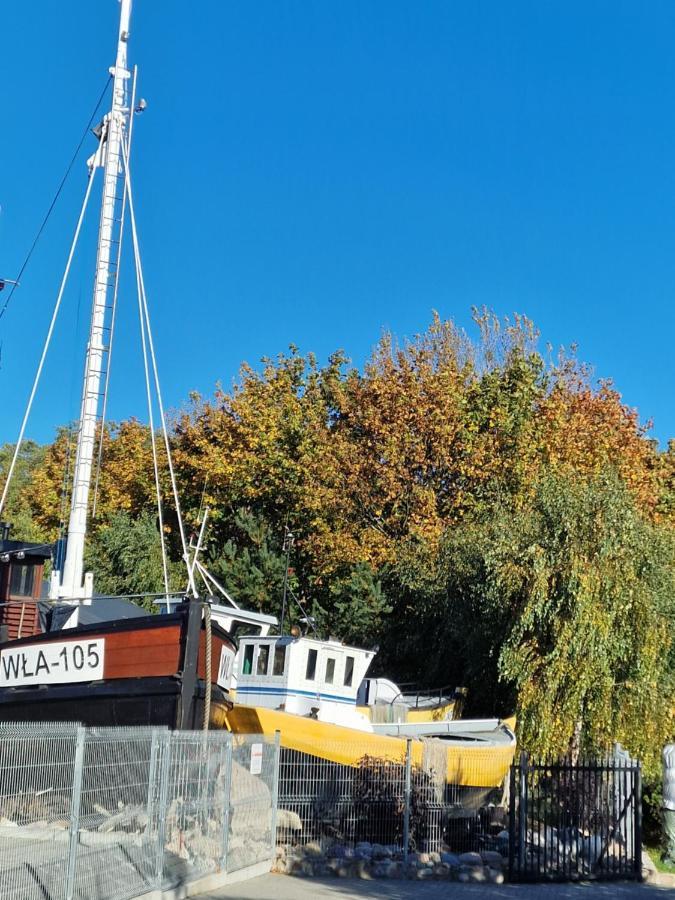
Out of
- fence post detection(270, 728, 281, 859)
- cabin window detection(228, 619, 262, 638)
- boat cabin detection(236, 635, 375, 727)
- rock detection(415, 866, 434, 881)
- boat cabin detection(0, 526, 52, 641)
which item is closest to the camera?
rock detection(415, 866, 434, 881)

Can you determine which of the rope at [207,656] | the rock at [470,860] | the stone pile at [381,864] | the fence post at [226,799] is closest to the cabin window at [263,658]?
the rope at [207,656]

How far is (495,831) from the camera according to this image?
17125 millimetres

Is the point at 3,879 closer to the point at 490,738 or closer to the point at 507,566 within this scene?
the point at 490,738

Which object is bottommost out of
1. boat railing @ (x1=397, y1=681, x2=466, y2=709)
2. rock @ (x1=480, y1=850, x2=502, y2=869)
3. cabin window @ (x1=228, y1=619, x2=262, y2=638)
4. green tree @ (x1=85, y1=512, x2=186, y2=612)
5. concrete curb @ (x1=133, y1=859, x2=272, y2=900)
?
rock @ (x1=480, y1=850, x2=502, y2=869)

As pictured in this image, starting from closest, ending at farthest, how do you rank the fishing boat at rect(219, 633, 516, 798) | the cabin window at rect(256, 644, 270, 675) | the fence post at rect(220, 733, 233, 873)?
1. the fence post at rect(220, 733, 233, 873)
2. the fishing boat at rect(219, 633, 516, 798)
3. the cabin window at rect(256, 644, 270, 675)

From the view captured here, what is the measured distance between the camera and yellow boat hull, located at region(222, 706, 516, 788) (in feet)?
57.5

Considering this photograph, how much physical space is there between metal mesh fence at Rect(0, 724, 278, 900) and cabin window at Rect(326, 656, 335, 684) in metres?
10.5

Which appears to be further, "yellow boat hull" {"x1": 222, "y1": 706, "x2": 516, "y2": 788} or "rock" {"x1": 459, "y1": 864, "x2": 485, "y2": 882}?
"yellow boat hull" {"x1": 222, "y1": 706, "x2": 516, "y2": 788}

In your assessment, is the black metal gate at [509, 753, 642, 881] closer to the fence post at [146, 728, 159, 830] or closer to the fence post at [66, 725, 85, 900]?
the fence post at [146, 728, 159, 830]

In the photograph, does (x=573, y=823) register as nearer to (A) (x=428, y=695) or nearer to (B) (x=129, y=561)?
(A) (x=428, y=695)

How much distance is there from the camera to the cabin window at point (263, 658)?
23500 mm

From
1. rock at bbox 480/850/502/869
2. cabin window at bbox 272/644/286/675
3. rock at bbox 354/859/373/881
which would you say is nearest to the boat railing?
cabin window at bbox 272/644/286/675

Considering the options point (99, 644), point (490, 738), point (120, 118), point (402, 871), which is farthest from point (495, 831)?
point (120, 118)

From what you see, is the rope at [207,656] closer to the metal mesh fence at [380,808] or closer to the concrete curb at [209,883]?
the metal mesh fence at [380,808]
